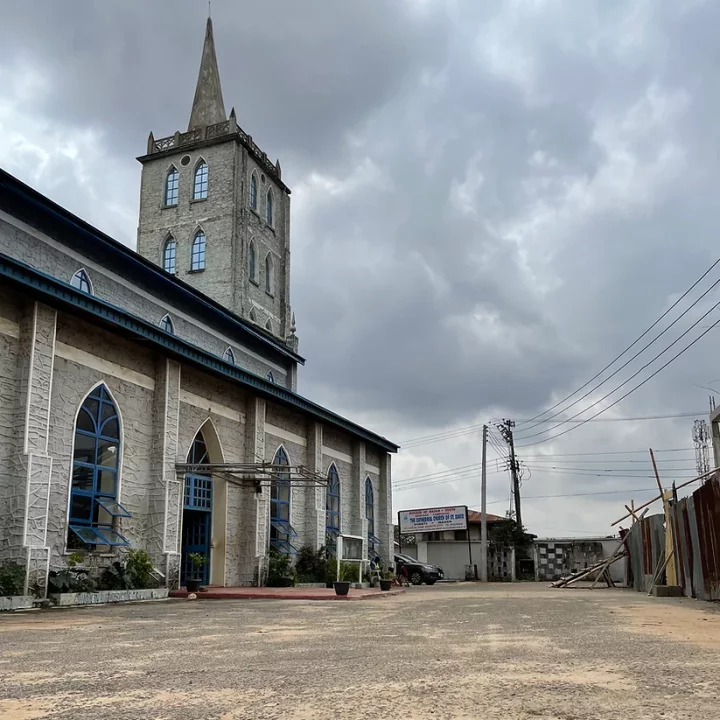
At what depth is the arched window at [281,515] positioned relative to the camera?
88.4 feet

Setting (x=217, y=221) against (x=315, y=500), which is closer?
(x=315, y=500)

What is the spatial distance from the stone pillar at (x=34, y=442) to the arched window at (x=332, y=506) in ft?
52.3

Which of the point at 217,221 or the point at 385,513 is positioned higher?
the point at 217,221

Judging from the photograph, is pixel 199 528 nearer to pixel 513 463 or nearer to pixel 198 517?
pixel 198 517

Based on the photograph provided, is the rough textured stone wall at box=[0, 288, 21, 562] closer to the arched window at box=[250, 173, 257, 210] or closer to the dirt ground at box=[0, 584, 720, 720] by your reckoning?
the dirt ground at box=[0, 584, 720, 720]

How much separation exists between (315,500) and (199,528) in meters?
6.46

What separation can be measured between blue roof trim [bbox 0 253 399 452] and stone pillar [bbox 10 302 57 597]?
0.53 m

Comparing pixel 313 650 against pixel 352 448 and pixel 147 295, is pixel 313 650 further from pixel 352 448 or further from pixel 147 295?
pixel 352 448

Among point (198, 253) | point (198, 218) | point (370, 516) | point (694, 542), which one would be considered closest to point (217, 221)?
point (198, 218)

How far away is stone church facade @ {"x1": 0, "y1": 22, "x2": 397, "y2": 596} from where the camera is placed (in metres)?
16.0

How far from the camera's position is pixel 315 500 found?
29.2 m

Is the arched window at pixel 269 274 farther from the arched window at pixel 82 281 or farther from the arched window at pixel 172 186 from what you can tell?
the arched window at pixel 82 281

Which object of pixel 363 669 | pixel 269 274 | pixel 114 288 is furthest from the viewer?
pixel 269 274

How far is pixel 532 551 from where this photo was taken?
45562mm
